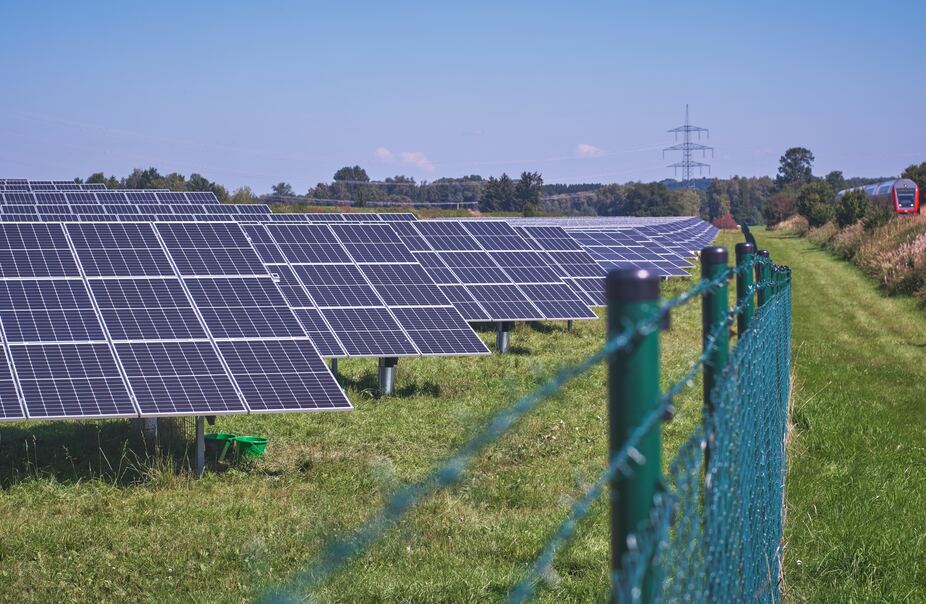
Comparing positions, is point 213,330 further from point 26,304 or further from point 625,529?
point 625,529

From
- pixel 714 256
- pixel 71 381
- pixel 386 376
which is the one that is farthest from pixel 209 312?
pixel 714 256

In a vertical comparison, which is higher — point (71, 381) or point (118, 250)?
point (118, 250)

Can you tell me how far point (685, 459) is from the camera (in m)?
2.80

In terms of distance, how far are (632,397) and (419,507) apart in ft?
22.9

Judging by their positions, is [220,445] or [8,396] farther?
[220,445]

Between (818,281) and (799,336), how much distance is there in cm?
1421

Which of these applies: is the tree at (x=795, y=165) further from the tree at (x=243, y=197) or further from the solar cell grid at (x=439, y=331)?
the solar cell grid at (x=439, y=331)

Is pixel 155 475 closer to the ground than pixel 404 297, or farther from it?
closer to the ground

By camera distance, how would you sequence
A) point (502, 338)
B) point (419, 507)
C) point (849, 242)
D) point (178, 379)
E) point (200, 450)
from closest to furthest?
point (419, 507), point (178, 379), point (200, 450), point (502, 338), point (849, 242)

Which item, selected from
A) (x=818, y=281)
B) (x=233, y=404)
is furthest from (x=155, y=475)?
(x=818, y=281)

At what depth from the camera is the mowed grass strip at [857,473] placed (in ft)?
21.9

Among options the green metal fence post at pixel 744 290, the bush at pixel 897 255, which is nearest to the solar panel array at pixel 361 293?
the green metal fence post at pixel 744 290

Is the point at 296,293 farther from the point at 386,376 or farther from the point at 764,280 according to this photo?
the point at 764,280

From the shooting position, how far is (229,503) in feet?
30.2
